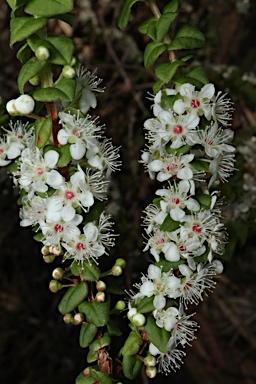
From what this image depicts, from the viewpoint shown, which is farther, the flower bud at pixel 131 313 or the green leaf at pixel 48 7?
the flower bud at pixel 131 313

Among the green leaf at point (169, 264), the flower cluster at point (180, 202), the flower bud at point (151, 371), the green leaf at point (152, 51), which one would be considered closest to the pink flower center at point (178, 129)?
the flower cluster at point (180, 202)

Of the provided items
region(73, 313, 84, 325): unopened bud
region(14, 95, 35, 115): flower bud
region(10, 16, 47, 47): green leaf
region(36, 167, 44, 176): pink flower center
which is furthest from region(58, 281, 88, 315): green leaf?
region(10, 16, 47, 47): green leaf

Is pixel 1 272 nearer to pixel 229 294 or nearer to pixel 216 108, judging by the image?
pixel 229 294

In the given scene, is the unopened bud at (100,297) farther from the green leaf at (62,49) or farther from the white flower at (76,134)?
the green leaf at (62,49)

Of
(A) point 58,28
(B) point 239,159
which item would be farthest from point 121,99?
(B) point 239,159

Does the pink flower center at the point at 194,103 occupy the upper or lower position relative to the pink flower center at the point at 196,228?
upper

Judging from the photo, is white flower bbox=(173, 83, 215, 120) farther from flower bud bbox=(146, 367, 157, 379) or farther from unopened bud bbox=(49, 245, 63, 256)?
flower bud bbox=(146, 367, 157, 379)
